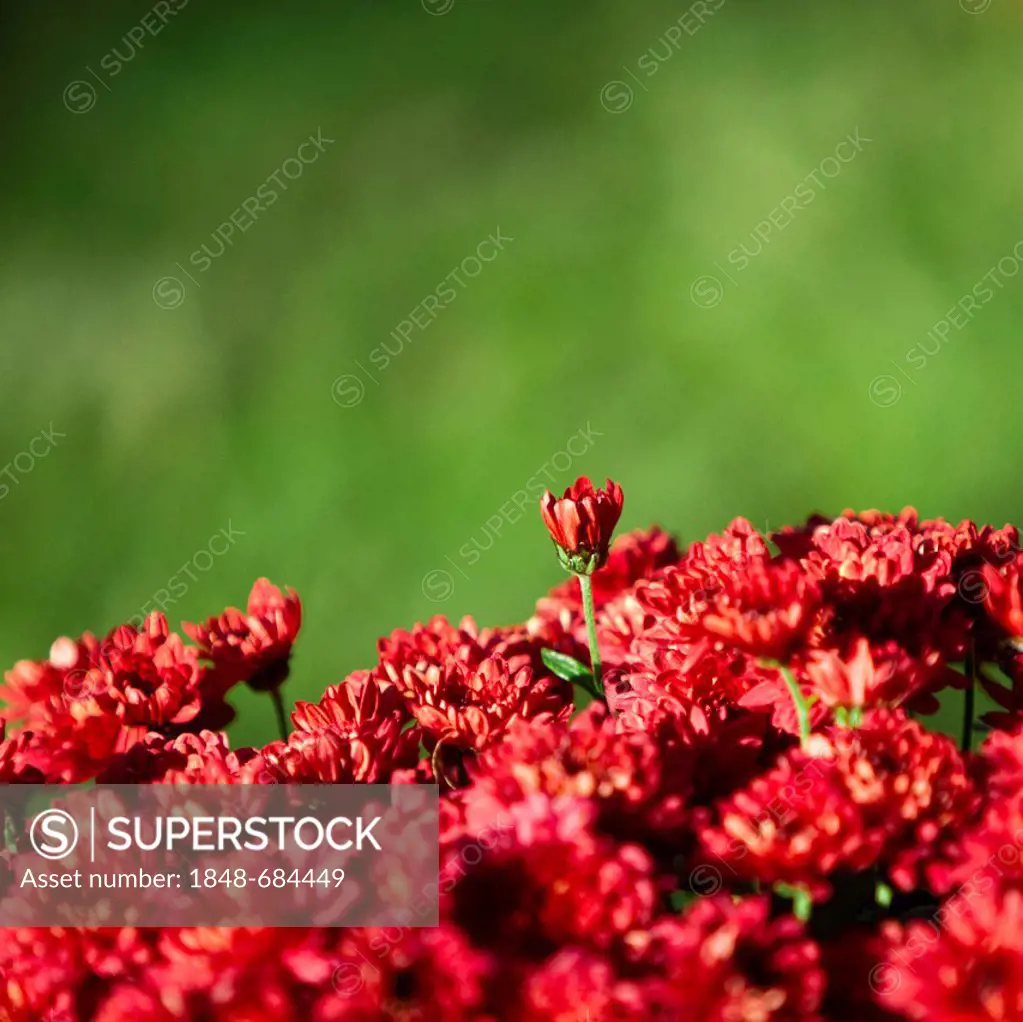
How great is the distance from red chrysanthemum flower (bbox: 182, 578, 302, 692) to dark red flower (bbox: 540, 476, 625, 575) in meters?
0.15

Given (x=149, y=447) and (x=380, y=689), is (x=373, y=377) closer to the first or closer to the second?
(x=149, y=447)

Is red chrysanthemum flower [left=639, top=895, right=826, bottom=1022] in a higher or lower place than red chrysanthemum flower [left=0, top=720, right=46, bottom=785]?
lower

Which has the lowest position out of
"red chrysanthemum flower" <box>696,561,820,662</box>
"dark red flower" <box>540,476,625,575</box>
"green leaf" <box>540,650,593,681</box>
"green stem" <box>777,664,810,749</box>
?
"green stem" <box>777,664,810,749</box>

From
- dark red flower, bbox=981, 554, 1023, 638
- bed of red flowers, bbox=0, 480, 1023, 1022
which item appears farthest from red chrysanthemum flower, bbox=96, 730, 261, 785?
dark red flower, bbox=981, 554, 1023, 638

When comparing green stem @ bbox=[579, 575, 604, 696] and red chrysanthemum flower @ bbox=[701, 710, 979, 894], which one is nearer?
red chrysanthemum flower @ bbox=[701, 710, 979, 894]

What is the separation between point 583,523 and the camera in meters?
0.64

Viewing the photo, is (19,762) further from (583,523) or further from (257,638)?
(583,523)

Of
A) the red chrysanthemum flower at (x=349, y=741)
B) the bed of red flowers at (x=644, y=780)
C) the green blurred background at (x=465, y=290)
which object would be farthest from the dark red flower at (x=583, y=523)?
the green blurred background at (x=465, y=290)

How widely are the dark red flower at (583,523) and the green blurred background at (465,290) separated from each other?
1448 mm

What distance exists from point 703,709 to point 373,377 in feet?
5.64

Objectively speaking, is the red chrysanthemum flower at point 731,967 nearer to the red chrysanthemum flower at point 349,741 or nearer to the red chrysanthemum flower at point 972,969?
the red chrysanthemum flower at point 972,969

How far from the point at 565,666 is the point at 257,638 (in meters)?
0.17

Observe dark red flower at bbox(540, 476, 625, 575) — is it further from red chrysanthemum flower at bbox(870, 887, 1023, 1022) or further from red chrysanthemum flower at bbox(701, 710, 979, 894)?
red chrysanthemum flower at bbox(870, 887, 1023, 1022)

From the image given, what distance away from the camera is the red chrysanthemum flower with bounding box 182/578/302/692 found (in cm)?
66
